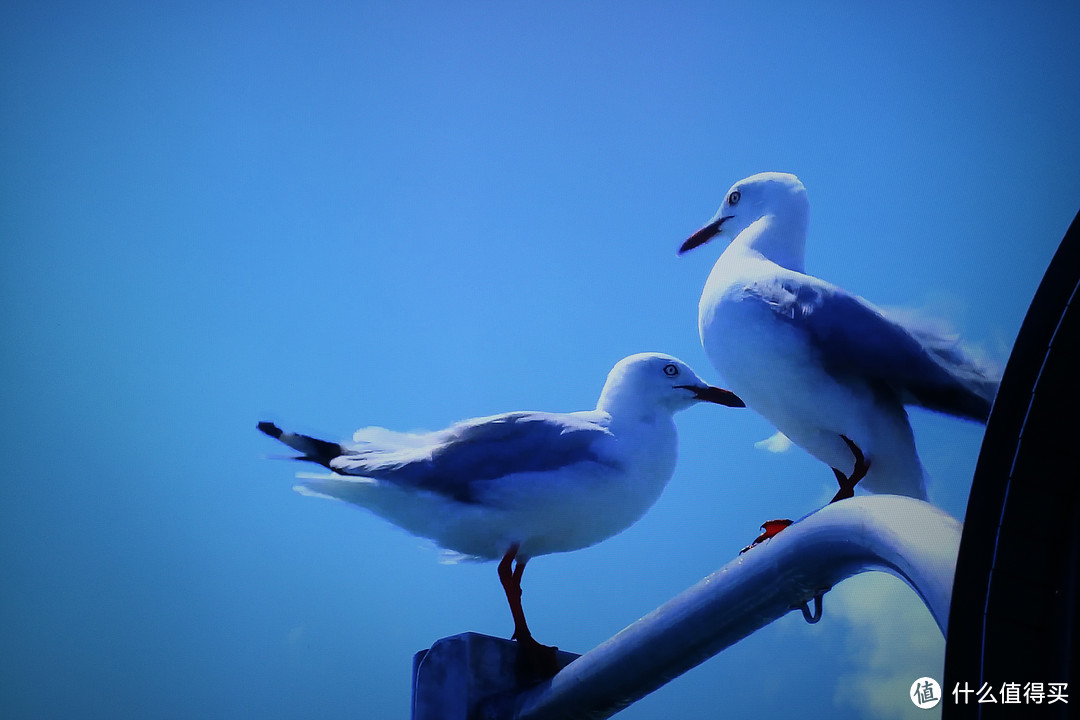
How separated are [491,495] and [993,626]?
2237 mm

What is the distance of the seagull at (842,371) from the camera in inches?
139

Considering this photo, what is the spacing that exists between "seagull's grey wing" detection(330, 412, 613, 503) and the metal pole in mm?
1355

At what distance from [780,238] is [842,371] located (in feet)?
2.44

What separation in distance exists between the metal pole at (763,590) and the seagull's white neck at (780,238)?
2.24 meters

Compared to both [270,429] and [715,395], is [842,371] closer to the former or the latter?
[715,395]

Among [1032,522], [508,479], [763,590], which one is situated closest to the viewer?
[1032,522]

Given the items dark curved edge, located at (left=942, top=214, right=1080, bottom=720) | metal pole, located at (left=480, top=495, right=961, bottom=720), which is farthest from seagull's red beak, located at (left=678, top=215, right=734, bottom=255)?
dark curved edge, located at (left=942, top=214, right=1080, bottom=720)

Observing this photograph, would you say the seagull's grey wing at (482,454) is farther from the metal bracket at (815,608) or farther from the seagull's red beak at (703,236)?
the metal bracket at (815,608)

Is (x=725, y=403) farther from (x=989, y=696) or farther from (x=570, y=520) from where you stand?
(x=989, y=696)

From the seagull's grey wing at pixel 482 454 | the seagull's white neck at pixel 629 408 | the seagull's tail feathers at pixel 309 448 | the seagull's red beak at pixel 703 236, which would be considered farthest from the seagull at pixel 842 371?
the seagull's tail feathers at pixel 309 448

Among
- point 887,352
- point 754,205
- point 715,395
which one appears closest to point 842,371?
point 887,352

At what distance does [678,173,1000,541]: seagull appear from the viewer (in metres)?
3.52

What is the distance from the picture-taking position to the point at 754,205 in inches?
169

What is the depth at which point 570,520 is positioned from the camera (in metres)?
3.51
